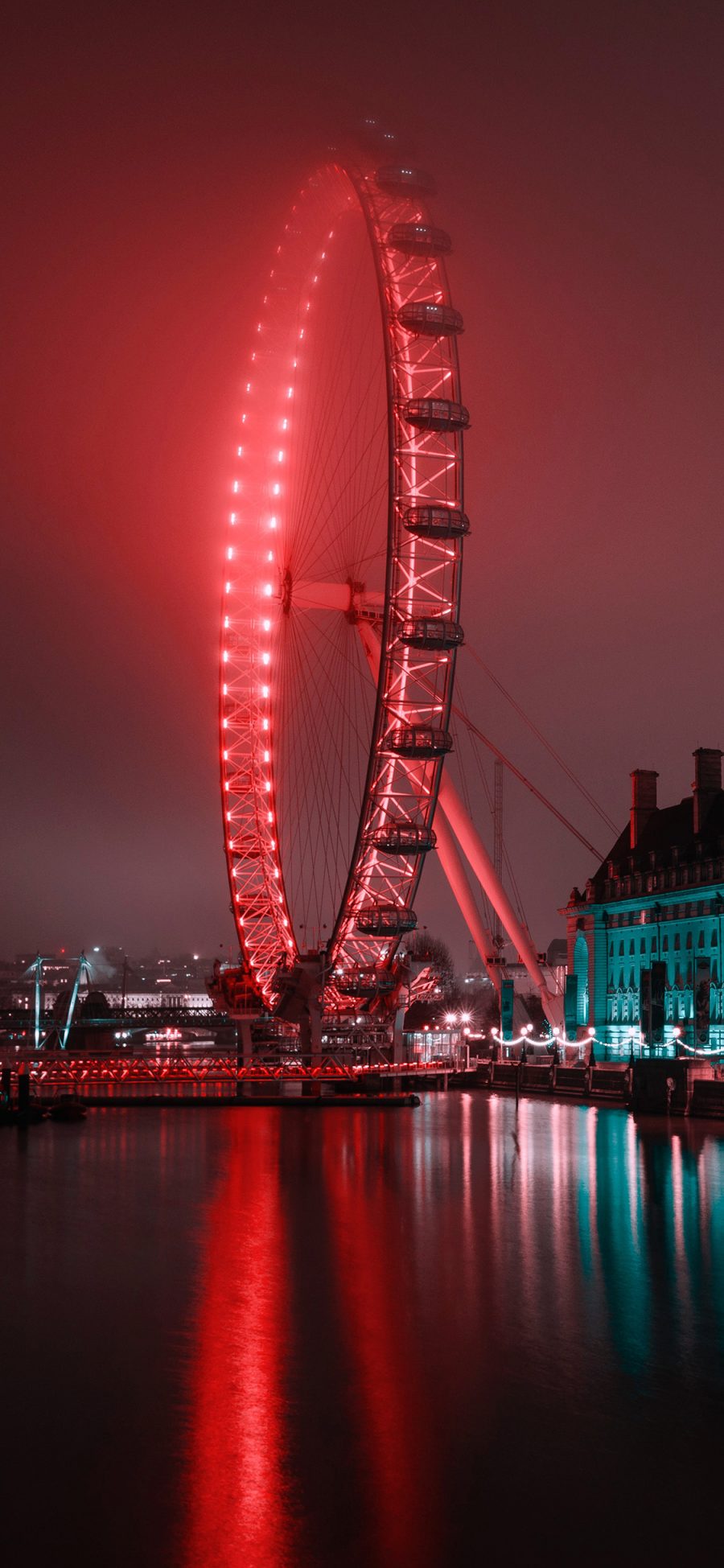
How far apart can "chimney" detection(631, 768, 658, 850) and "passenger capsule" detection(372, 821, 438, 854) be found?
42.8 m

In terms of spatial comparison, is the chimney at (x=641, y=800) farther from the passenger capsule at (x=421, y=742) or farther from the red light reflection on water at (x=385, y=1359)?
the red light reflection on water at (x=385, y=1359)

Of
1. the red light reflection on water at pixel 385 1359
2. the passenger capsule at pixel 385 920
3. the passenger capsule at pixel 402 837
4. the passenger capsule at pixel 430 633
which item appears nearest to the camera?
the red light reflection on water at pixel 385 1359

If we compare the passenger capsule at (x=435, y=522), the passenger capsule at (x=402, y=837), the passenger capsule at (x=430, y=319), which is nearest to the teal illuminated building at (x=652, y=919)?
the passenger capsule at (x=402, y=837)

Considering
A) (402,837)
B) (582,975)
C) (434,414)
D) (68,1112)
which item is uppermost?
(434,414)

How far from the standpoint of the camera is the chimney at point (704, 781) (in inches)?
3275

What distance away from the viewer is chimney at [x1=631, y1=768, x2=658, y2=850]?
92.1m

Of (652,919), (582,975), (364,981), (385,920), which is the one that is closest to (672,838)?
(652,919)

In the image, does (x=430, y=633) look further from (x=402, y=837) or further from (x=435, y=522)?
(x=402, y=837)

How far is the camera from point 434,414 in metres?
45.5

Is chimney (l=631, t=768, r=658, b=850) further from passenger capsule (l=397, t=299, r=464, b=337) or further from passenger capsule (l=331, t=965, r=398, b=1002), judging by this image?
passenger capsule (l=397, t=299, r=464, b=337)

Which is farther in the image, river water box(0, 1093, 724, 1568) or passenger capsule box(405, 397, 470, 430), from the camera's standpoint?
passenger capsule box(405, 397, 470, 430)

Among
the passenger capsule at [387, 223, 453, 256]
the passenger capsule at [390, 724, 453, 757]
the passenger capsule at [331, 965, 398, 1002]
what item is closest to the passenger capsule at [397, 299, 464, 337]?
the passenger capsule at [387, 223, 453, 256]

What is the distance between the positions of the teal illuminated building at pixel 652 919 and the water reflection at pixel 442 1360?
4427cm

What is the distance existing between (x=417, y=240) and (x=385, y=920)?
2236 cm
